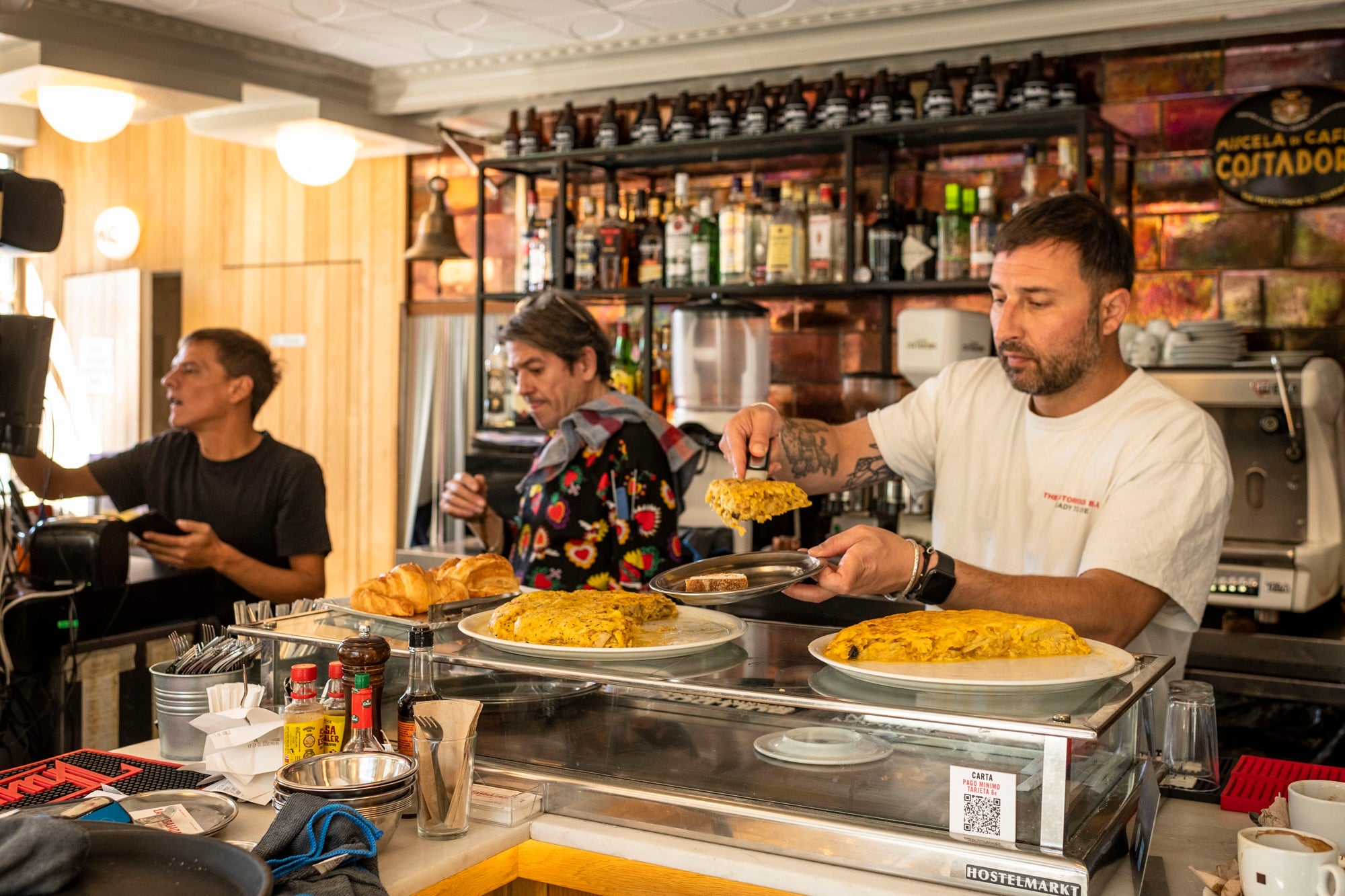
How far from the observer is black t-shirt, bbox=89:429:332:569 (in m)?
3.55

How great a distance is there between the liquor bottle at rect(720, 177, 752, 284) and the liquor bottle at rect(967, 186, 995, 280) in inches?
32.2

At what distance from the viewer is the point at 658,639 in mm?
1719

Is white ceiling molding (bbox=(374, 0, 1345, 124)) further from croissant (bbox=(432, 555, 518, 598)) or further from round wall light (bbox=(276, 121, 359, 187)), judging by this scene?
croissant (bbox=(432, 555, 518, 598))

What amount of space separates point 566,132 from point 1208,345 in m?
2.62

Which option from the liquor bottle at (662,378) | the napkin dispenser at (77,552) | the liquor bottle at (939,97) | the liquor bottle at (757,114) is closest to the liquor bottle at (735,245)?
the liquor bottle at (757,114)

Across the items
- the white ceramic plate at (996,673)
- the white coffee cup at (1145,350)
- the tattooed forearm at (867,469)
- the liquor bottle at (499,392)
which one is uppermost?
the white coffee cup at (1145,350)

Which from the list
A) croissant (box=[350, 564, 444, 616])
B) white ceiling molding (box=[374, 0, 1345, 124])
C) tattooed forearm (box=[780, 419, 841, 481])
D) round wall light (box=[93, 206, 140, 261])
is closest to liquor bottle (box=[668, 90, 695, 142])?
white ceiling molding (box=[374, 0, 1345, 124])

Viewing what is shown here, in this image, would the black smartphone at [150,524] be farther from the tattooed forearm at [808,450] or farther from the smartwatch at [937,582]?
the smartwatch at [937,582]

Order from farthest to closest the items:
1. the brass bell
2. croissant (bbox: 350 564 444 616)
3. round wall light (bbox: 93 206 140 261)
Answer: round wall light (bbox: 93 206 140 261) < the brass bell < croissant (bbox: 350 564 444 616)

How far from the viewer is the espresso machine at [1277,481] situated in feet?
10.4

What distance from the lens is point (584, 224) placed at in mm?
4809

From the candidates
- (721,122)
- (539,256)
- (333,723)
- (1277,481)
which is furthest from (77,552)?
(1277,481)

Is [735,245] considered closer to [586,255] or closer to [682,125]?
[682,125]

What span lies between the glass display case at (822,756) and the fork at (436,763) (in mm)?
126
